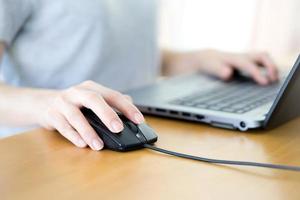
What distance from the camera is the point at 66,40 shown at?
103 centimetres

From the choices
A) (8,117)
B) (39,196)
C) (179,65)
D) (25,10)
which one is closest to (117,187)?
(39,196)

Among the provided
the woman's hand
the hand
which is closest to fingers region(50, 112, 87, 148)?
the hand

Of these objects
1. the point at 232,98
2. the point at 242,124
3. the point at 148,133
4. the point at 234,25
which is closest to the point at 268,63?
the point at 232,98

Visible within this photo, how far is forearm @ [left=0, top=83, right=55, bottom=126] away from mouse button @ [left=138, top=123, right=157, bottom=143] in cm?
15

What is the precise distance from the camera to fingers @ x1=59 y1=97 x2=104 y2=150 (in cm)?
63

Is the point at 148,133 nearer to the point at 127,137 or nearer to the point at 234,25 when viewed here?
the point at 127,137

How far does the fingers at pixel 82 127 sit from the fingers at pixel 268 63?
1.59ft

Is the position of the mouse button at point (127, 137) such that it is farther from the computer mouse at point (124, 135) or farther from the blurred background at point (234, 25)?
the blurred background at point (234, 25)

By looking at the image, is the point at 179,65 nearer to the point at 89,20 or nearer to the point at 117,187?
the point at 89,20

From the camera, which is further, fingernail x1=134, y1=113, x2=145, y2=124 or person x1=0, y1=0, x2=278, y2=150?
person x1=0, y1=0, x2=278, y2=150

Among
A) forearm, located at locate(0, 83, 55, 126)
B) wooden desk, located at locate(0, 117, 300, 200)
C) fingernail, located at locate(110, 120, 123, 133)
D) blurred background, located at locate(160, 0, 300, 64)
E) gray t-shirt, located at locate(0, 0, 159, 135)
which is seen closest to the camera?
wooden desk, located at locate(0, 117, 300, 200)

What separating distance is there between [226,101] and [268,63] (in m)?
0.25

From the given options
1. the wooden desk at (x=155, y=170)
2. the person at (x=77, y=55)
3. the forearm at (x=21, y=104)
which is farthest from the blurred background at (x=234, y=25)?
the wooden desk at (x=155, y=170)

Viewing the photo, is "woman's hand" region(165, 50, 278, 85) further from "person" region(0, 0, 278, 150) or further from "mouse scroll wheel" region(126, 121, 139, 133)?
"mouse scroll wheel" region(126, 121, 139, 133)
